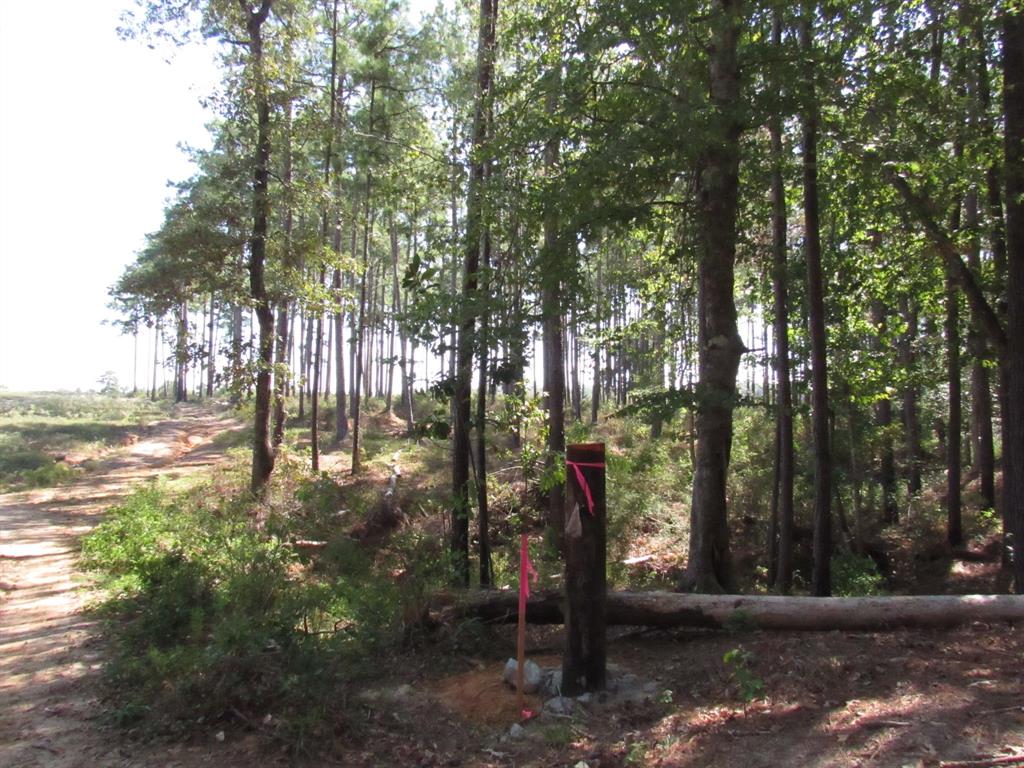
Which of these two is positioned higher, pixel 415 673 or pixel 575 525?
pixel 575 525

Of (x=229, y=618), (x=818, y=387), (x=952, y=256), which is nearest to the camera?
(x=229, y=618)

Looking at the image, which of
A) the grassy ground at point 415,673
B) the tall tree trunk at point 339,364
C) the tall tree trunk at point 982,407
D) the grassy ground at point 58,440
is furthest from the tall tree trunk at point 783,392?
the grassy ground at point 58,440

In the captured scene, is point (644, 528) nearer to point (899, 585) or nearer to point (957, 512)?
point (899, 585)

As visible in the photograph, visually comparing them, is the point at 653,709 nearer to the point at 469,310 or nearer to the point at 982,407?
the point at 469,310

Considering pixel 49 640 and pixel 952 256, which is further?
pixel 952 256

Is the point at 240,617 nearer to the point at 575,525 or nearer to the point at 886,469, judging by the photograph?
the point at 575,525

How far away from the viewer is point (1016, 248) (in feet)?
28.6

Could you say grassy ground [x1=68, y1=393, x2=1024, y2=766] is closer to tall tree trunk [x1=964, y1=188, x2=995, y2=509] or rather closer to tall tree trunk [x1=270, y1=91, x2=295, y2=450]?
tall tree trunk [x1=270, y1=91, x2=295, y2=450]

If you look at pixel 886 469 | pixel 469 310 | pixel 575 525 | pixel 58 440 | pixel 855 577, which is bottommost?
pixel 855 577

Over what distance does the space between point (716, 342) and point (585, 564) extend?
3847mm

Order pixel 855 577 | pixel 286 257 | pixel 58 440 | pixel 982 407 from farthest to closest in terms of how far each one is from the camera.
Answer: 1. pixel 58 440
2. pixel 286 257
3. pixel 982 407
4. pixel 855 577

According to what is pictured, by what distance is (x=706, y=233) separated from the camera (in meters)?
8.13

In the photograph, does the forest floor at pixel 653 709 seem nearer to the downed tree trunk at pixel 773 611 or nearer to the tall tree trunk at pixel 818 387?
the downed tree trunk at pixel 773 611

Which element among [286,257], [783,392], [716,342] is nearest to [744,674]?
[716,342]
